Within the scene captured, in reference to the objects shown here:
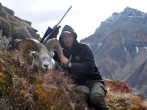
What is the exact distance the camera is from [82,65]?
30.5ft

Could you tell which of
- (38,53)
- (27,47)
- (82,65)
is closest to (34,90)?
(82,65)

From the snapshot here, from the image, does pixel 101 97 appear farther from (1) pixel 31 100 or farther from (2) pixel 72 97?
(1) pixel 31 100

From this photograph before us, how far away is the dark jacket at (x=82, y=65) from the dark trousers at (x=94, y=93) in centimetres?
23

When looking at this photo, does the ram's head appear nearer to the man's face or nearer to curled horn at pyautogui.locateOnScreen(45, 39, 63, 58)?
curled horn at pyautogui.locateOnScreen(45, 39, 63, 58)

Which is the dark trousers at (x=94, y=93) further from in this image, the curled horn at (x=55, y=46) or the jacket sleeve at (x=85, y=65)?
the curled horn at (x=55, y=46)

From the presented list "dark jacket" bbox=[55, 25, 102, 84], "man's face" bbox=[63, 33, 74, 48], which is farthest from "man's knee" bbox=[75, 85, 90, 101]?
"man's face" bbox=[63, 33, 74, 48]

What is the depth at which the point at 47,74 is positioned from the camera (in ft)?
28.7

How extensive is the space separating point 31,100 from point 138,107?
5936 millimetres

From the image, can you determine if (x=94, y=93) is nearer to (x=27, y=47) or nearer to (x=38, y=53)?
(x=38, y=53)

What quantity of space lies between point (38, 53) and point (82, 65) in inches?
66.2

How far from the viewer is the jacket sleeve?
9273 millimetres

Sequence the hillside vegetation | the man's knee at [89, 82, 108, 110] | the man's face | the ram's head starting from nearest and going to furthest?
the hillside vegetation, the man's knee at [89, 82, 108, 110], the man's face, the ram's head

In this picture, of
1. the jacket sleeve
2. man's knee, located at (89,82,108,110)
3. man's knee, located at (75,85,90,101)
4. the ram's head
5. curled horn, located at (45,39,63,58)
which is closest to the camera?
man's knee, located at (89,82,108,110)

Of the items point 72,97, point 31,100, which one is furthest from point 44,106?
point 72,97
